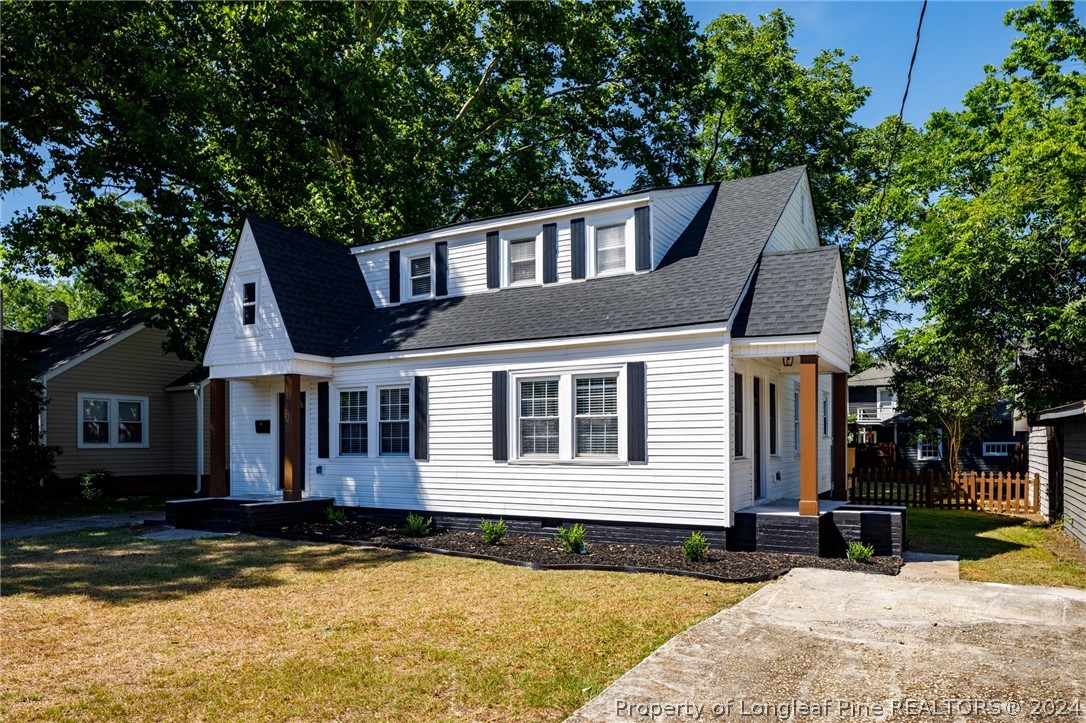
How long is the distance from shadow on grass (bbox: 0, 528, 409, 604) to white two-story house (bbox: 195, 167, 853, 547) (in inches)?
100

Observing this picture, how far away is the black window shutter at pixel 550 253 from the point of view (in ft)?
49.7

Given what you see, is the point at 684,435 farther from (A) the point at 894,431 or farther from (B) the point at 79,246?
(A) the point at 894,431

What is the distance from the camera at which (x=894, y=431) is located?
122 ft

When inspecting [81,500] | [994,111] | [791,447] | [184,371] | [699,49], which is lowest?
[81,500]

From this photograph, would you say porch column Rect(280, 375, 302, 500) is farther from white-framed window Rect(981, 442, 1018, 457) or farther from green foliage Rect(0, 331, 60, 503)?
white-framed window Rect(981, 442, 1018, 457)

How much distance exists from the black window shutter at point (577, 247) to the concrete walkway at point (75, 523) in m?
10.4

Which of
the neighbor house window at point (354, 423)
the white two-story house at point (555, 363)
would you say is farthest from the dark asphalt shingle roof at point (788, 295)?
the neighbor house window at point (354, 423)

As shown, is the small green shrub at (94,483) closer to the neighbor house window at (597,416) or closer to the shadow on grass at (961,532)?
the neighbor house window at (597,416)

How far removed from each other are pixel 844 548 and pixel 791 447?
4550mm

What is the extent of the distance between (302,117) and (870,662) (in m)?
22.2

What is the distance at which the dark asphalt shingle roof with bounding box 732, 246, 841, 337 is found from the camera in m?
11.3

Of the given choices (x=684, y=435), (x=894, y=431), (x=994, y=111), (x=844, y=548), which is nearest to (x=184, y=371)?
(x=684, y=435)

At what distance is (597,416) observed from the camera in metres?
12.6

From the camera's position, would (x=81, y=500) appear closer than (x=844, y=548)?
No
